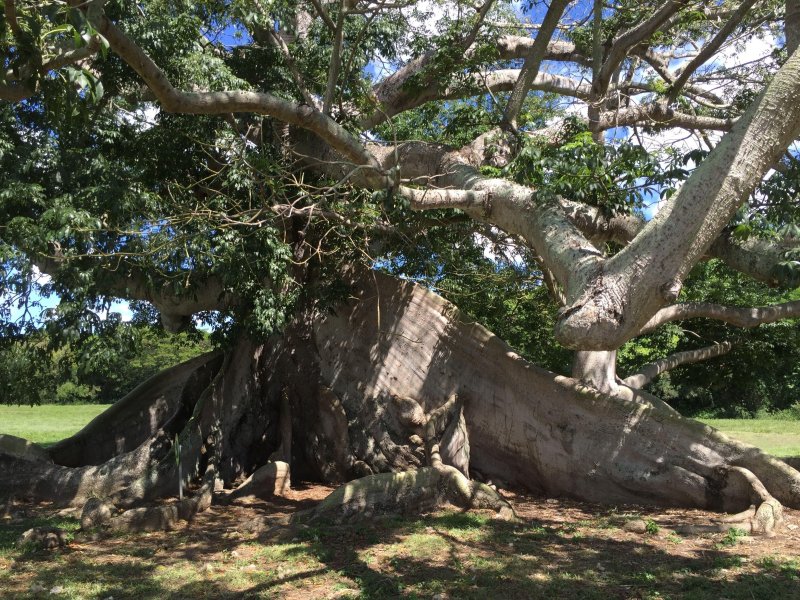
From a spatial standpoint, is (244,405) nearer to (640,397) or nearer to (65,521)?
(65,521)

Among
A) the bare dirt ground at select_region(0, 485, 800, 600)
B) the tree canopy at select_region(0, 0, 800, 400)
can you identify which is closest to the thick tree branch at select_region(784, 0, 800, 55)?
the tree canopy at select_region(0, 0, 800, 400)

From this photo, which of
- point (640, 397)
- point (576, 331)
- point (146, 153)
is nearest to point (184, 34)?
point (146, 153)

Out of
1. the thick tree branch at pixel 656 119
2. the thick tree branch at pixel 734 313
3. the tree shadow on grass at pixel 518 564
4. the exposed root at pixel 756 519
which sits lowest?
the tree shadow on grass at pixel 518 564

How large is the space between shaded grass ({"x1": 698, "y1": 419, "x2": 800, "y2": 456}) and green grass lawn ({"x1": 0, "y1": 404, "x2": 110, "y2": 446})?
14.6 metres

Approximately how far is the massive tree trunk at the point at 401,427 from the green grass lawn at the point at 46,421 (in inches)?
315

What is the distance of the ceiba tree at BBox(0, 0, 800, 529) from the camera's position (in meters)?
6.48

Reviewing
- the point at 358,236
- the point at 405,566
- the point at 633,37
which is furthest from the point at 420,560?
the point at 633,37

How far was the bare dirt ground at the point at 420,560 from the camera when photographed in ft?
15.3

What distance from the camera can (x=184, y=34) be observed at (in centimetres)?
790

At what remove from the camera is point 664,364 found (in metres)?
10.6

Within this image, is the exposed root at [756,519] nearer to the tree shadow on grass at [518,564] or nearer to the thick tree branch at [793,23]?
the tree shadow on grass at [518,564]

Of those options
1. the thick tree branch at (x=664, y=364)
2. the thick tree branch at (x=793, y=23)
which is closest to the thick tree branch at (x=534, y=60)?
the thick tree branch at (x=793, y=23)

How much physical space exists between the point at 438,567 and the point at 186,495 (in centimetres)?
407

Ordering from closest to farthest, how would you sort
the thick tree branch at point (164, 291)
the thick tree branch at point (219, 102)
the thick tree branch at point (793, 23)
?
1. the thick tree branch at point (219, 102)
2. the thick tree branch at point (793, 23)
3. the thick tree branch at point (164, 291)
